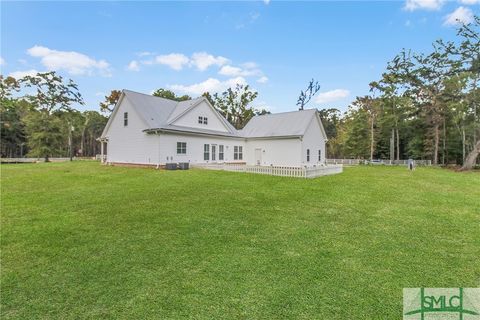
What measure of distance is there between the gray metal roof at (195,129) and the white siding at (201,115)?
357 mm

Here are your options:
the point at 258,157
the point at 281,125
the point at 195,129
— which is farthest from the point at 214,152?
the point at 281,125

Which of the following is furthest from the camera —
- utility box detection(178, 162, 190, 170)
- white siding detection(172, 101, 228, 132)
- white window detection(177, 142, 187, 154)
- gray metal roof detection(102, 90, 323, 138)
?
white siding detection(172, 101, 228, 132)

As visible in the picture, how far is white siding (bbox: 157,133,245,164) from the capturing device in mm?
17766

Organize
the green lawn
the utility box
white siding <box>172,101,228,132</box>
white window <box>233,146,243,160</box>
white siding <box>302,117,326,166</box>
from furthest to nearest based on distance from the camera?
white window <box>233,146,243,160</box> < white siding <box>302,117,326,166</box> < white siding <box>172,101,228,132</box> < the utility box < the green lawn

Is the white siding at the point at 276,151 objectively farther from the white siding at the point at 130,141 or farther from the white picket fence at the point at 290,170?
the white siding at the point at 130,141

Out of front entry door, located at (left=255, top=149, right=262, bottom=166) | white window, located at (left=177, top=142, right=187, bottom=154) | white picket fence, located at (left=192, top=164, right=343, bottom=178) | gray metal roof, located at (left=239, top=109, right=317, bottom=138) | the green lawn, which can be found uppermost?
gray metal roof, located at (left=239, top=109, right=317, bottom=138)

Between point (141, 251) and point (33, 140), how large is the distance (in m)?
35.8

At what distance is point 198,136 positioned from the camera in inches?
781

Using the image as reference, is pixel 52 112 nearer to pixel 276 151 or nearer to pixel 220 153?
pixel 220 153

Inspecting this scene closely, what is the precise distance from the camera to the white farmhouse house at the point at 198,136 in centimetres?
1833

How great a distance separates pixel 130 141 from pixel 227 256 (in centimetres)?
1736

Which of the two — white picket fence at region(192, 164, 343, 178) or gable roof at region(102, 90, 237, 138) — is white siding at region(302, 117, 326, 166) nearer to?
white picket fence at region(192, 164, 343, 178)

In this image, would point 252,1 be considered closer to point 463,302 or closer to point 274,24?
point 274,24

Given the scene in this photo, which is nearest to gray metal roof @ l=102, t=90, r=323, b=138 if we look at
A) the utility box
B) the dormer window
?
the dormer window
